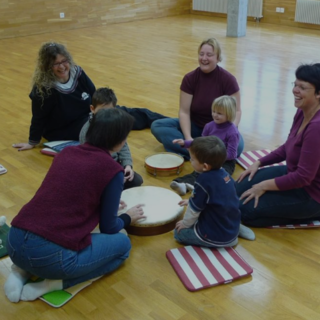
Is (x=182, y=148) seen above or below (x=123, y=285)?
above

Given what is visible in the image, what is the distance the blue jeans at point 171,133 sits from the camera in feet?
10.9

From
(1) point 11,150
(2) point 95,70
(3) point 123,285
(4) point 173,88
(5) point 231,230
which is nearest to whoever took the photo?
(3) point 123,285

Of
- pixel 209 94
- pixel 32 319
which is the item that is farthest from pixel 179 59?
pixel 32 319

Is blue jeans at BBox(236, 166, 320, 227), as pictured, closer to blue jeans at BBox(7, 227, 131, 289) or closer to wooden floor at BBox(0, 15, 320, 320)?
wooden floor at BBox(0, 15, 320, 320)

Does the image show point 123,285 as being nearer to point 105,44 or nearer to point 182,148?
point 182,148

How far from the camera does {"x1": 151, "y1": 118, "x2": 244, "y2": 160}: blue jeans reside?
131 inches

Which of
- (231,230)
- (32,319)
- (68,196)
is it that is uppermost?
(68,196)

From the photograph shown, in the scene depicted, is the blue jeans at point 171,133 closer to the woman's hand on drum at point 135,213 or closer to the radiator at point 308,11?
the woman's hand on drum at point 135,213

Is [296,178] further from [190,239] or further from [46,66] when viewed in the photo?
[46,66]

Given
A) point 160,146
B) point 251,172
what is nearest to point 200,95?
point 160,146

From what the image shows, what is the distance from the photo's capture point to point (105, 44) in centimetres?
774

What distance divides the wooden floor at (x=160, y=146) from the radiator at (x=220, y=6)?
2.40ft

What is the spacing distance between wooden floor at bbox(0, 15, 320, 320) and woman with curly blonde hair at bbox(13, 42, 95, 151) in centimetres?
24

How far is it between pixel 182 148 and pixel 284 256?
4.22ft
